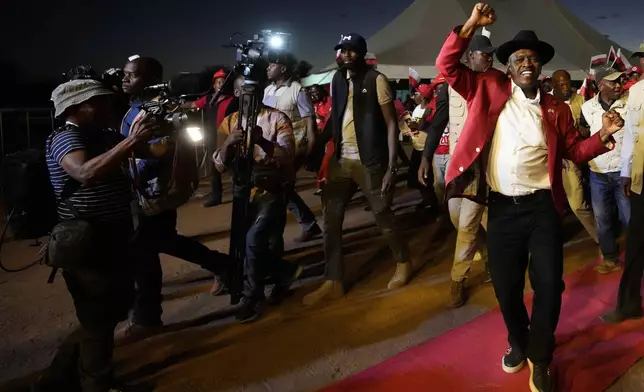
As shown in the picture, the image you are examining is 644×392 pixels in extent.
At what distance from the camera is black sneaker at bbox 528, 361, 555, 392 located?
3141mm

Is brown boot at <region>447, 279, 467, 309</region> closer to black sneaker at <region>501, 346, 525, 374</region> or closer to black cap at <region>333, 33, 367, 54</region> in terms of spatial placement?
black sneaker at <region>501, 346, 525, 374</region>

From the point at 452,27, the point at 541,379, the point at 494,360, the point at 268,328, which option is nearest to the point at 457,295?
the point at 494,360

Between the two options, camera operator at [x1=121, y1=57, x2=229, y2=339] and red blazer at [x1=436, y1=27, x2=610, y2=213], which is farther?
camera operator at [x1=121, y1=57, x2=229, y2=339]

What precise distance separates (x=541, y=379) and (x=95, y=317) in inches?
101

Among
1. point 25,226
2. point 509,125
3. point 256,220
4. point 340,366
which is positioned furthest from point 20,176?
point 509,125

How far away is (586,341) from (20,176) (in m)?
3.80

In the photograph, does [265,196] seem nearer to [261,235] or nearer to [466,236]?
[261,235]

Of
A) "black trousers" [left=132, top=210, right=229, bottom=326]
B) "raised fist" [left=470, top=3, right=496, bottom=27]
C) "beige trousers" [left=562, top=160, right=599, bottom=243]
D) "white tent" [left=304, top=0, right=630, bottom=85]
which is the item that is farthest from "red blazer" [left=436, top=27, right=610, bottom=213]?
"white tent" [left=304, top=0, right=630, bottom=85]

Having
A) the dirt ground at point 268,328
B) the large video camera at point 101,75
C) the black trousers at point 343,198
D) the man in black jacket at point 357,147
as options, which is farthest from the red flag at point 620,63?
the large video camera at point 101,75

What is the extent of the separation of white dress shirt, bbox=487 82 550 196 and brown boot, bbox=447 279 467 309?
1.68 m

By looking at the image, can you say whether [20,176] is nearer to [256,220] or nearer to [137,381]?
[137,381]

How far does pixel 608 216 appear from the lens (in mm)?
5309

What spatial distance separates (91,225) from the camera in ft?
9.51

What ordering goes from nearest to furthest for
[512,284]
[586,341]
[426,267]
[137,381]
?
[512,284] → [137,381] → [586,341] → [426,267]
